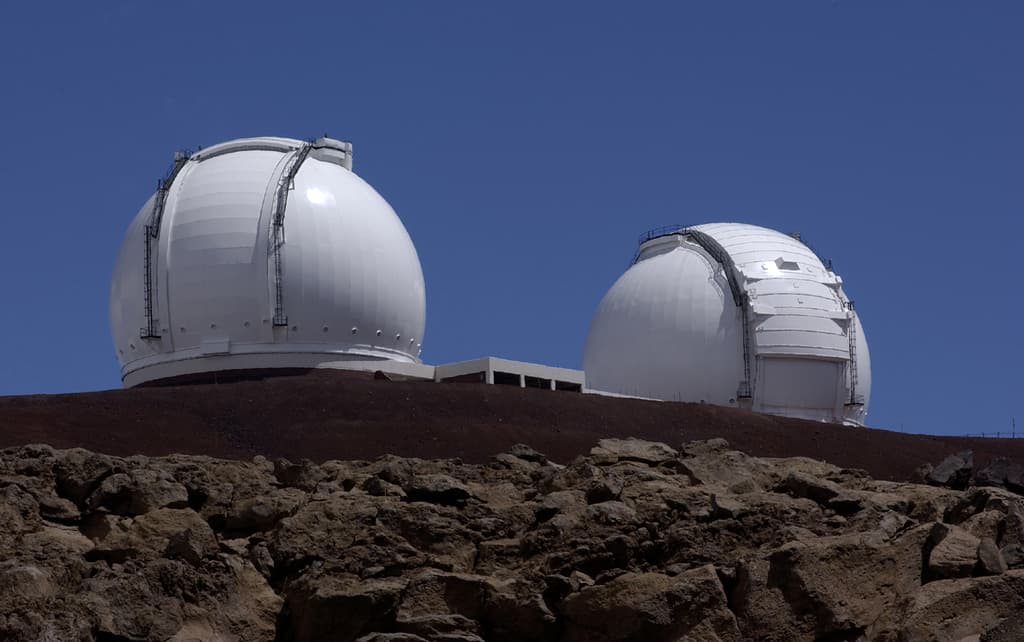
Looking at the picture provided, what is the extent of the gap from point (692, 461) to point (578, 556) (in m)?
3.99

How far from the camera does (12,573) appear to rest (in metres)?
18.3

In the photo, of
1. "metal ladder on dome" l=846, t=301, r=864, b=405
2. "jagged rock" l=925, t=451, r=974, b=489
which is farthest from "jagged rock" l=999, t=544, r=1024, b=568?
"metal ladder on dome" l=846, t=301, r=864, b=405

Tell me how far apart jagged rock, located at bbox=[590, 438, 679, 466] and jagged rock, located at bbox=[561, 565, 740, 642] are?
16.8 ft

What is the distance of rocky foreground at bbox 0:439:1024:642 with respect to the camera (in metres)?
18.7

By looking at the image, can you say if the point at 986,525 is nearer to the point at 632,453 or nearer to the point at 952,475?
the point at 632,453

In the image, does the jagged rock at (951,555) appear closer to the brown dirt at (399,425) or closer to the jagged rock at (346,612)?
the jagged rock at (346,612)

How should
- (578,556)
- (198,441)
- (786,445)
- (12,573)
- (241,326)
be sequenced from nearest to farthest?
(12,573)
(578,556)
(198,441)
(786,445)
(241,326)

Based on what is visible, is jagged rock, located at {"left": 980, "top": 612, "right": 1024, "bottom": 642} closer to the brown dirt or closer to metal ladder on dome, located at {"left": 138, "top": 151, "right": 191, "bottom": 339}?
the brown dirt

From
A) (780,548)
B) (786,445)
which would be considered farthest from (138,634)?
(786,445)

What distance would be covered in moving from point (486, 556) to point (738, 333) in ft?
116

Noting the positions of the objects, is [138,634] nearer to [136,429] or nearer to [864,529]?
[864,529]

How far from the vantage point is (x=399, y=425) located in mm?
40750

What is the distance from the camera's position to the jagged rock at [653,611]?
18703 mm

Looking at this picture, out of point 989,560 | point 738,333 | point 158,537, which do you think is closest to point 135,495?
point 158,537
